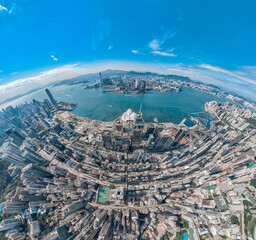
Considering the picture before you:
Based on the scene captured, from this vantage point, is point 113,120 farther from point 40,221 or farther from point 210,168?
point 210,168

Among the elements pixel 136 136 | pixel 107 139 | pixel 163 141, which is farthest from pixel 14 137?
pixel 163 141

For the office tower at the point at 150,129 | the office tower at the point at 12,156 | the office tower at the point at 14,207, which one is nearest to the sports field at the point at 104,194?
the office tower at the point at 14,207

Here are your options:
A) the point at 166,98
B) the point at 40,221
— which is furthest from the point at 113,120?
the point at 166,98

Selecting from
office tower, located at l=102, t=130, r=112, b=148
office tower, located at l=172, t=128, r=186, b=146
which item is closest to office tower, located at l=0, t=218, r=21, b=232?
office tower, located at l=102, t=130, r=112, b=148

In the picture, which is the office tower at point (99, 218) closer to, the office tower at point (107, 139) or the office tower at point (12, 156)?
the office tower at point (107, 139)

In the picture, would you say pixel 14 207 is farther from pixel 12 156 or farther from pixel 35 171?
pixel 12 156

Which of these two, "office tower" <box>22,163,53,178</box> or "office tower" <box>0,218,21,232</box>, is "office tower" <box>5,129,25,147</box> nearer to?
"office tower" <box>22,163,53,178</box>
